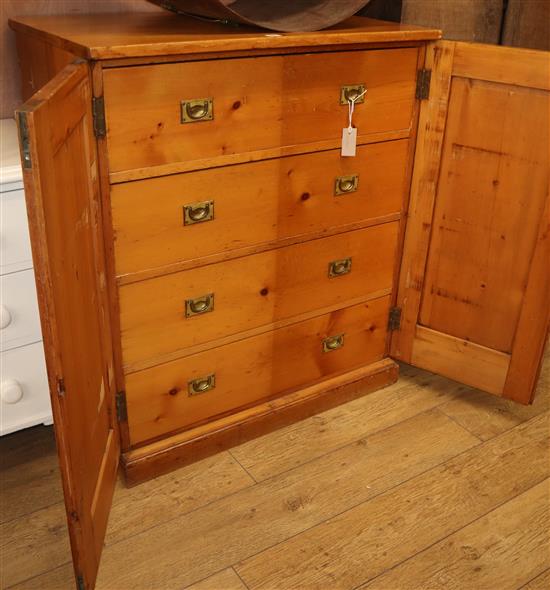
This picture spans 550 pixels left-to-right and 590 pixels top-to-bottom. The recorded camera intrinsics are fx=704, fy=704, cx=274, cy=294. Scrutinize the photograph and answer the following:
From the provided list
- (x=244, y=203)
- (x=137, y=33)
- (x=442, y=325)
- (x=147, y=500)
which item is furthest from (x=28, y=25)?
(x=442, y=325)

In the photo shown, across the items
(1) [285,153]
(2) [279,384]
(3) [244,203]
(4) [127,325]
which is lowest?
(2) [279,384]

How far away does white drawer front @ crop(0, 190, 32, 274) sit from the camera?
5.16 feet

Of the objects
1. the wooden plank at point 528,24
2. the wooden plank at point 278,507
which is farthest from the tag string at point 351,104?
the wooden plank at point 278,507

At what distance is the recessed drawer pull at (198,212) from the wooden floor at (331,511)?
703 millimetres

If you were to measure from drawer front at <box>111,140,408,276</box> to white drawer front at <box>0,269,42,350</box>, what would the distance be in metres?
0.26

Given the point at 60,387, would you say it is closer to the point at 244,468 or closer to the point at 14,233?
the point at 14,233

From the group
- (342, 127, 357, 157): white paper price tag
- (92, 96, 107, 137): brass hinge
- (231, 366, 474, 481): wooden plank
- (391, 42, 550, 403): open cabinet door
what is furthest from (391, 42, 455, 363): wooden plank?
(92, 96, 107, 137): brass hinge

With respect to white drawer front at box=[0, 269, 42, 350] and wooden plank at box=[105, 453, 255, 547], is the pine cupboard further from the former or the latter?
white drawer front at box=[0, 269, 42, 350]

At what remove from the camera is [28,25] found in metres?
1.71

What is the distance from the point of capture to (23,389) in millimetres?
1790

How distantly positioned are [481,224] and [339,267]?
1.31ft

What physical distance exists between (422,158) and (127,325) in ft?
3.00

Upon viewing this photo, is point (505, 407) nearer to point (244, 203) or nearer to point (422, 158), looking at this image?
point (422, 158)

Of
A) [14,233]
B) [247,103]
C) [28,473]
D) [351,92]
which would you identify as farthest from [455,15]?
[28,473]
